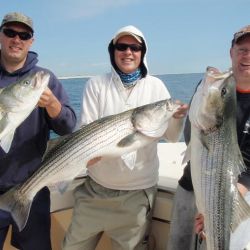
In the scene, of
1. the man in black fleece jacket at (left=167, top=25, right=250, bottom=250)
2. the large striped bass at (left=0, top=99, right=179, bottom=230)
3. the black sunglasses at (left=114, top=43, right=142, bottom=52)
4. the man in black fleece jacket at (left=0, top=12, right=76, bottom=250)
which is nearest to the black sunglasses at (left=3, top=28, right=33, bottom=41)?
the man in black fleece jacket at (left=0, top=12, right=76, bottom=250)

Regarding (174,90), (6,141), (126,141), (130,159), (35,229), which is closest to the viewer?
(6,141)

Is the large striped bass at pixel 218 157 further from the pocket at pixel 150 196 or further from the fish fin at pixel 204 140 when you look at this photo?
the pocket at pixel 150 196

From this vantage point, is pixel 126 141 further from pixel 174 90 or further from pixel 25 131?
pixel 174 90

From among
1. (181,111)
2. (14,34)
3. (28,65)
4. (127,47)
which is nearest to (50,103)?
(28,65)

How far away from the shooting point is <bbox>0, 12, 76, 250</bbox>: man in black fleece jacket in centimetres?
446

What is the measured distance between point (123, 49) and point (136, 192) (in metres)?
1.52

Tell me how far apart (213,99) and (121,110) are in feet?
4.59

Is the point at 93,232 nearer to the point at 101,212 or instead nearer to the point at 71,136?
the point at 101,212

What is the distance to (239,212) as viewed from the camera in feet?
11.1

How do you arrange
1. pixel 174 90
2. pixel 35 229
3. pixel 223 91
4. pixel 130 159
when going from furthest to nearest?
1. pixel 174 90
2. pixel 35 229
3. pixel 130 159
4. pixel 223 91

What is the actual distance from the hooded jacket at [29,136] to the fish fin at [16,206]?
307 millimetres

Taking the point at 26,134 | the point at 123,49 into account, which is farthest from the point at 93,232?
the point at 123,49

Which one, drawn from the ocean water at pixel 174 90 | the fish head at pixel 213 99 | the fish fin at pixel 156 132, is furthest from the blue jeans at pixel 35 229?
the fish head at pixel 213 99

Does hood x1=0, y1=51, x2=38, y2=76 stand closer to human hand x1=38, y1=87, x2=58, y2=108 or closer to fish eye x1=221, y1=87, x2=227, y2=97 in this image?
human hand x1=38, y1=87, x2=58, y2=108
